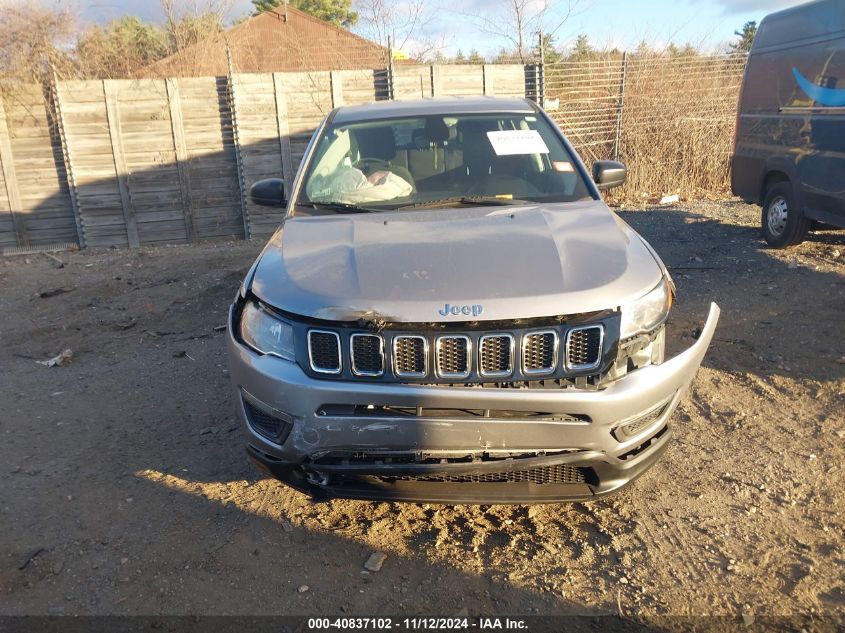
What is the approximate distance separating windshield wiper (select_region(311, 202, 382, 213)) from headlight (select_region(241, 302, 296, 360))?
102cm

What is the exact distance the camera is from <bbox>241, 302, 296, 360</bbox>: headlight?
2.58 m

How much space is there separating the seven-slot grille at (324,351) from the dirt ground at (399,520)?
0.87 meters

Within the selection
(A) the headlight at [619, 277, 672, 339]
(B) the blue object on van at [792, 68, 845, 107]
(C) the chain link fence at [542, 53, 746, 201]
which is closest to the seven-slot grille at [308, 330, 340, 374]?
(A) the headlight at [619, 277, 672, 339]

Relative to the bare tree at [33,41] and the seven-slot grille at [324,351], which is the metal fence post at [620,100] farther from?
the seven-slot grille at [324,351]

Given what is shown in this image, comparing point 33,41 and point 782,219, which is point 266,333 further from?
point 33,41

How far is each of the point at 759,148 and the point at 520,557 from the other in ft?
24.0

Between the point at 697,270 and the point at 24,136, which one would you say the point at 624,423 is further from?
the point at 24,136

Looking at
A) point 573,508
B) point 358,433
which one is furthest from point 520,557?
point 358,433

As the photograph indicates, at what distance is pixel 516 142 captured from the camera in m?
4.04

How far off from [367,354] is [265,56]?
1416 cm

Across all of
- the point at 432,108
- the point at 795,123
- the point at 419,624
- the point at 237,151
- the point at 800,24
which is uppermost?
the point at 800,24

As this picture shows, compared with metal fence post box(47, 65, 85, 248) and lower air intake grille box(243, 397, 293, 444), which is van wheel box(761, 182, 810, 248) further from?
metal fence post box(47, 65, 85, 248)

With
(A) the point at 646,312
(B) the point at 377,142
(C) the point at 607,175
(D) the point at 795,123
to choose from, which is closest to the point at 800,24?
(D) the point at 795,123

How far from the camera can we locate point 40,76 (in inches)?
394
